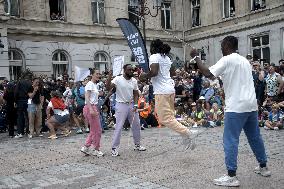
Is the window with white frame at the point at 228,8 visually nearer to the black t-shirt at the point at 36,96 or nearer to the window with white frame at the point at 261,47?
the window with white frame at the point at 261,47

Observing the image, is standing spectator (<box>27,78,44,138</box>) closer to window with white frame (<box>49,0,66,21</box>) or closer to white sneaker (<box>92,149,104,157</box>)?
white sneaker (<box>92,149,104,157</box>)

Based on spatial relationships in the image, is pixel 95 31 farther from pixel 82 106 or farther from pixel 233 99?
pixel 233 99

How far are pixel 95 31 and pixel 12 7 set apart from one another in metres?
5.74

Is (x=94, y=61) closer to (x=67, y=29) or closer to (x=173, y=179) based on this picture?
(x=67, y=29)

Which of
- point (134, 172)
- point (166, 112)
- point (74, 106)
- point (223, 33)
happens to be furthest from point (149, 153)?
point (223, 33)

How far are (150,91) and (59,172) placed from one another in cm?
941

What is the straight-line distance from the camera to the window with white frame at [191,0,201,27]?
2964 cm

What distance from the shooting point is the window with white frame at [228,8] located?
26500mm

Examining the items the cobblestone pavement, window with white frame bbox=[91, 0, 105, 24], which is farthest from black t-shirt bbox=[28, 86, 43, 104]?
window with white frame bbox=[91, 0, 105, 24]

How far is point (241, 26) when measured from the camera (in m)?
25.3

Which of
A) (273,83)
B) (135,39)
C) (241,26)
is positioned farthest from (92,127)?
(241,26)

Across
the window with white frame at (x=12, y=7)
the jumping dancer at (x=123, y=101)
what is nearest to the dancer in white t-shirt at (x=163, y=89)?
the jumping dancer at (x=123, y=101)

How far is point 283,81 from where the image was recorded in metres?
12.5

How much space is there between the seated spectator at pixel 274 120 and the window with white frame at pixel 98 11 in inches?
695
